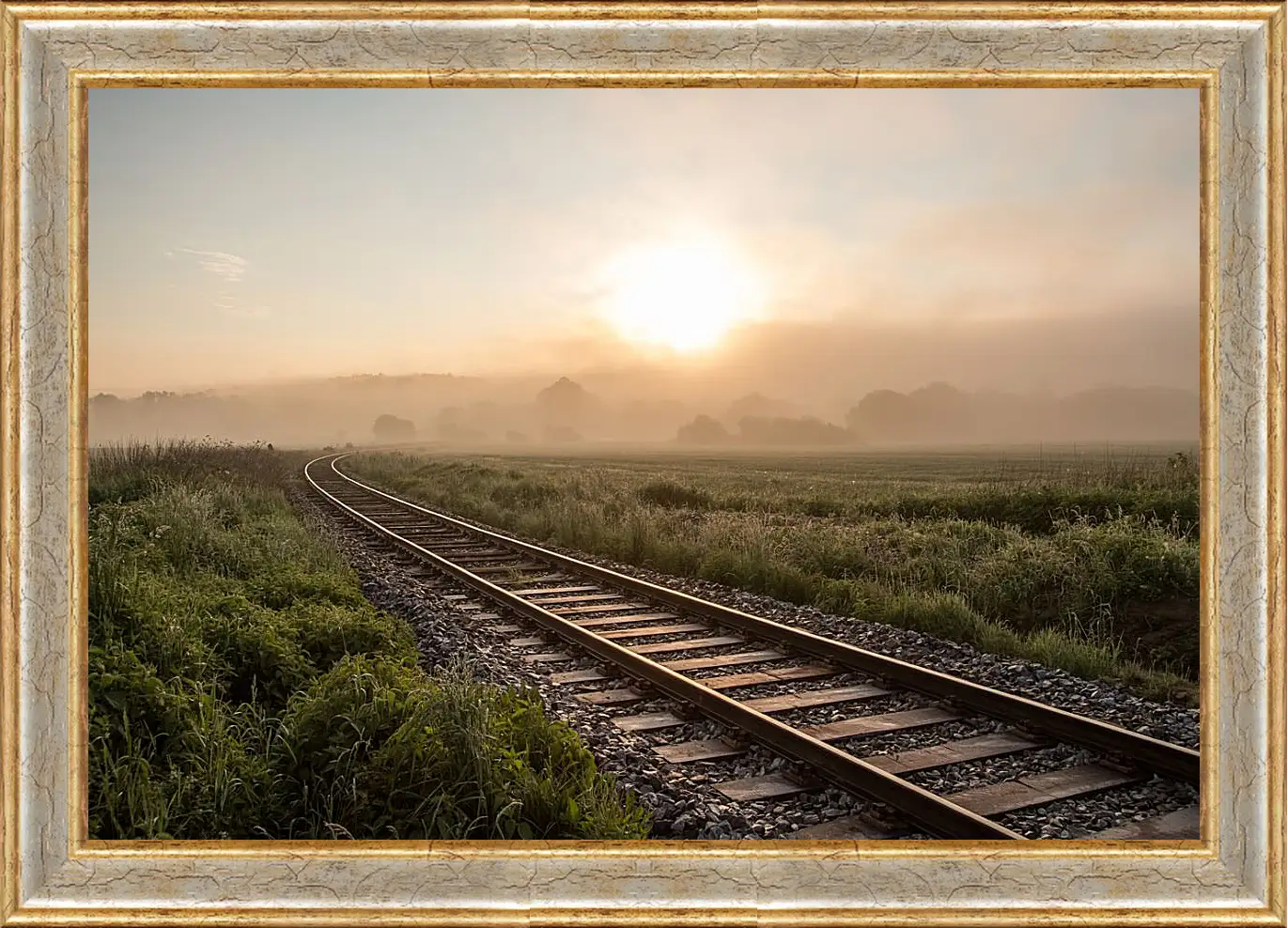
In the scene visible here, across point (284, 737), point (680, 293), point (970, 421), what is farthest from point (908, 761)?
point (284, 737)

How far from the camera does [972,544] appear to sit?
932 cm

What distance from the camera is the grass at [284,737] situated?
10.4 ft

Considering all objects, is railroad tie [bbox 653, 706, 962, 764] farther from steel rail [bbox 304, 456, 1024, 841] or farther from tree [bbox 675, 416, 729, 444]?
tree [bbox 675, 416, 729, 444]

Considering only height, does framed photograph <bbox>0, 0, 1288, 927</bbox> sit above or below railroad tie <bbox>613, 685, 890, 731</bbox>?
above

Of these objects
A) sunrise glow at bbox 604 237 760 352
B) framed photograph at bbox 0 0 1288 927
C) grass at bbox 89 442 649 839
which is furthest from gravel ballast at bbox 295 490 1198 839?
sunrise glow at bbox 604 237 760 352

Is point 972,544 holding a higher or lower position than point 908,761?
higher

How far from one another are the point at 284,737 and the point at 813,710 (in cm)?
316

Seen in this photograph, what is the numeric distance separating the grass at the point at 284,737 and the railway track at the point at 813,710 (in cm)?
96

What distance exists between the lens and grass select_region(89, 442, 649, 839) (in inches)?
124

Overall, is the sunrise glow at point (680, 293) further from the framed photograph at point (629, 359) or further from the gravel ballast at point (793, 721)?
the gravel ballast at point (793, 721)

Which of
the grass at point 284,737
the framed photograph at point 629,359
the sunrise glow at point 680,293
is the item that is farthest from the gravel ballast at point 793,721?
the sunrise glow at point 680,293

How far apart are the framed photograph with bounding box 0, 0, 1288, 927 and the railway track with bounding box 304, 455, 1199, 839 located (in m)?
0.03

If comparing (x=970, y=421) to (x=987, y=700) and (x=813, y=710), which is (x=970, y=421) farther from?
(x=813, y=710)

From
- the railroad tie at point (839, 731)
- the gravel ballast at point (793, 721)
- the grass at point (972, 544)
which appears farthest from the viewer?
the grass at point (972, 544)
